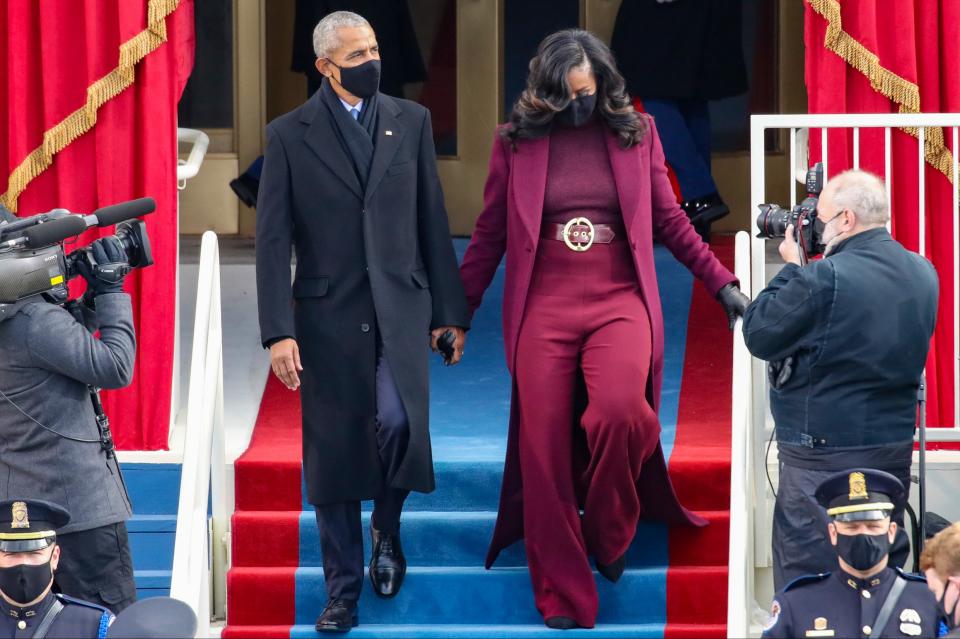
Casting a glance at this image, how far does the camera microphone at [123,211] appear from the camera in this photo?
4949 millimetres

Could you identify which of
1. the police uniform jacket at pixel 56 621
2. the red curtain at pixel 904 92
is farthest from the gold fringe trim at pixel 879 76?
the police uniform jacket at pixel 56 621

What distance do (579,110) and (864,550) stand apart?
163 cm

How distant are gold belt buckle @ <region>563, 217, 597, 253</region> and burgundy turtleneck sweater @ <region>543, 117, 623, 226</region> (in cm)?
2

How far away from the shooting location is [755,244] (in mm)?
5434

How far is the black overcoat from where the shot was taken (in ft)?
16.6

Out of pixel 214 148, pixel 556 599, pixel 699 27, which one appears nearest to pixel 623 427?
pixel 556 599

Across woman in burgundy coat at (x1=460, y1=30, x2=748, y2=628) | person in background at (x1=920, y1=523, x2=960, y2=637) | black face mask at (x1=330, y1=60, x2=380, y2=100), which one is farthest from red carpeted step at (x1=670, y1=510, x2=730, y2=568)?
black face mask at (x1=330, y1=60, x2=380, y2=100)

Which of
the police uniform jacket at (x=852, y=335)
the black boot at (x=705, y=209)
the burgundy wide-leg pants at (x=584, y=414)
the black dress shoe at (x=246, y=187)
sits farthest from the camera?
the black dress shoe at (x=246, y=187)

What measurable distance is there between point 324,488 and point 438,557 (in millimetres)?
604

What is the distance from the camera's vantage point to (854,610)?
13.4 ft

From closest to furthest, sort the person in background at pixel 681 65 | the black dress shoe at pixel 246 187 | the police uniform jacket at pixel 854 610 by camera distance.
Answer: the police uniform jacket at pixel 854 610
the person in background at pixel 681 65
the black dress shoe at pixel 246 187

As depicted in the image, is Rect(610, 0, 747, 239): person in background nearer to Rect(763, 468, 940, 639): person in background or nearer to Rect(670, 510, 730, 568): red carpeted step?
Rect(670, 510, 730, 568): red carpeted step

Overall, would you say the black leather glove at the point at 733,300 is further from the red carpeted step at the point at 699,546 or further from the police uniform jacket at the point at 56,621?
the police uniform jacket at the point at 56,621

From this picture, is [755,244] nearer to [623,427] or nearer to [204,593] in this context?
[623,427]
